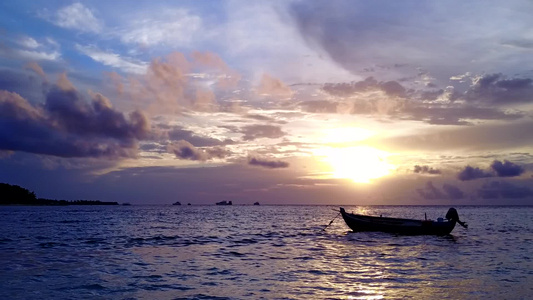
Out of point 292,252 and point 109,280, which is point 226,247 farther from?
point 109,280

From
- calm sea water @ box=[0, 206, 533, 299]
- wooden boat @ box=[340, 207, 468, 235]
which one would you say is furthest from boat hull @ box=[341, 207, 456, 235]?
calm sea water @ box=[0, 206, 533, 299]

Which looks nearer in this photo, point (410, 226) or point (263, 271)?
point (263, 271)

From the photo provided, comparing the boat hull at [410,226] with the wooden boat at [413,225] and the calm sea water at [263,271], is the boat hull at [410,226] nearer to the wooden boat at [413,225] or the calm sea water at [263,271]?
the wooden boat at [413,225]

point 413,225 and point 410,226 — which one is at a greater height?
point 413,225

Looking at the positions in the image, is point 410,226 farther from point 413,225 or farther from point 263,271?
point 263,271

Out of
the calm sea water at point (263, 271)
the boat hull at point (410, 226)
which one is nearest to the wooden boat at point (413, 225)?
the boat hull at point (410, 226)

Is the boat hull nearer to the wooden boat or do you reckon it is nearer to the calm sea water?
the wooden boat

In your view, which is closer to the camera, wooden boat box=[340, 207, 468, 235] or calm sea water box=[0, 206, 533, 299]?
calm sea water box=[0, 206, 533, 299]

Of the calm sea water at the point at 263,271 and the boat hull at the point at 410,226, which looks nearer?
the calm sea water at the point at 263,271

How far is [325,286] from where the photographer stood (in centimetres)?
2166

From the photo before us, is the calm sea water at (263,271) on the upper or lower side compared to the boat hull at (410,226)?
lower

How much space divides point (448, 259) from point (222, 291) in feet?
66.2

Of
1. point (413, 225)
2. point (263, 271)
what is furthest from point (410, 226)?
point (263, 271)

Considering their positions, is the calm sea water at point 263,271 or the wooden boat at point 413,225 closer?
the calm sea water at point 263,271
